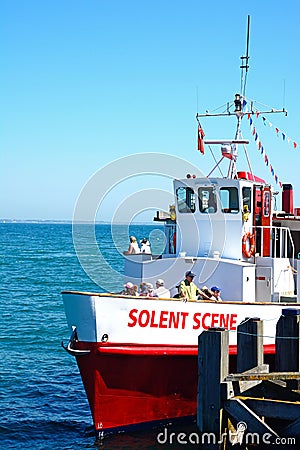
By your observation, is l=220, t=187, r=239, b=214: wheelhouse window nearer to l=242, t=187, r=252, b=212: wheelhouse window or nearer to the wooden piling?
l=242, t=187, r=252, b=212: wheelhouse window

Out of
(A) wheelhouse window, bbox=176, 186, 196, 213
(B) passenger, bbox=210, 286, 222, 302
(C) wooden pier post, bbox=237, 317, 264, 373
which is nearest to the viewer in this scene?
(C) wooden pier post, bbox=237, 317, 264, 373

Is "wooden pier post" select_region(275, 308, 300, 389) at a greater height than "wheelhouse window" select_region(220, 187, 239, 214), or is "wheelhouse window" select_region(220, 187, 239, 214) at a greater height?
"wheelhouse window" select_region(220, 187, 239, 214)

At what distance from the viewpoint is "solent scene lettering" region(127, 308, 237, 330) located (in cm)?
1257

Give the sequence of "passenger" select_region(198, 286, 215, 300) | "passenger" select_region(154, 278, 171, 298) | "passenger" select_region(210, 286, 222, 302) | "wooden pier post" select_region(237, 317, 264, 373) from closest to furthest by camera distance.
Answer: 1. "wooden pier post" select_region(237, 317, 264, 373)
2. "passenger" select_region(198, 286, 215, 300)
3. "passenger" select_region(210, 286, 222, 302)
4. "passenger" select_region(154, 278, 171, 298)

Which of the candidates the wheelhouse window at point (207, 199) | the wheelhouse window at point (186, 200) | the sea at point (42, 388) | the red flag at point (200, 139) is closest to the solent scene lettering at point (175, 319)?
the sea at point (42, 388)

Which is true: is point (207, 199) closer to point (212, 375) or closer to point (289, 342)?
point (289, 342)

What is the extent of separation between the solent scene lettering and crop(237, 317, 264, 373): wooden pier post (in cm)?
252

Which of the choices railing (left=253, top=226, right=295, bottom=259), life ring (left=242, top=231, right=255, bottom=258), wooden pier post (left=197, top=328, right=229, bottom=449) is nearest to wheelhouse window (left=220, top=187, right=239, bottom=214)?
life ring (left=242, top=231, right=255, bottom=258)

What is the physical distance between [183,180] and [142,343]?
14.3ft

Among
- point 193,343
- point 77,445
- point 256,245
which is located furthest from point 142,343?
point 256,245

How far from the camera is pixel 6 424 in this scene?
14062 millimetres

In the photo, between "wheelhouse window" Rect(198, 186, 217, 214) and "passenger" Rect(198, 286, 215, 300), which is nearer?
"passenger" Rect(198, 286, 215, 300)

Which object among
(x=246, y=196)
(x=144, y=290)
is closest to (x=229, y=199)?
(x=246, y=196)

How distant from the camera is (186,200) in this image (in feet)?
51.2
